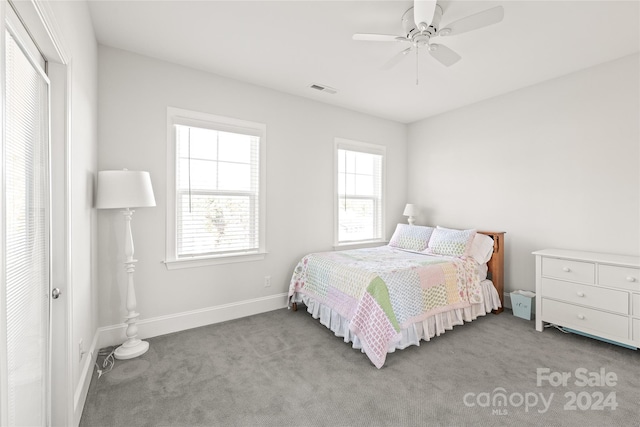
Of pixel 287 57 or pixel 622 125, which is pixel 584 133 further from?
pixel 287 57

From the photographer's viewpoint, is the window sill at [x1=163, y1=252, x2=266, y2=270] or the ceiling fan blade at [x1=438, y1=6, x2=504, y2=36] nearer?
the ceiling fan blade at [x1=438, y1=6, x2=504, y2=36]

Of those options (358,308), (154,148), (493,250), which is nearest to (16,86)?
(154,148)

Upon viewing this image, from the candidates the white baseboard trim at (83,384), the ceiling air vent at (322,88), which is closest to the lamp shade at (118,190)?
the white baseboard trim at (83,384)

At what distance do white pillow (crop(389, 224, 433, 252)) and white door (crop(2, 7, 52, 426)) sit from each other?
357cm

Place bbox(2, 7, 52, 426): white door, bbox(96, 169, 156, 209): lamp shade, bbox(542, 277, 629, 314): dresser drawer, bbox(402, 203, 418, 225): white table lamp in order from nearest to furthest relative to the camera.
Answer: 1. bbox(2, 7, 52, 426): white door
2. bbox(96, 169, 156, 209): lamp shade
3. bbox(542, 277, 629, 314): dresser drawer
4. bbox(402, 203, 418, 225): white table lamp

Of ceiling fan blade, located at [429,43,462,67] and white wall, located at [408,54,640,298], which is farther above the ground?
ceiling fan blade, located at [429,43,462,67]

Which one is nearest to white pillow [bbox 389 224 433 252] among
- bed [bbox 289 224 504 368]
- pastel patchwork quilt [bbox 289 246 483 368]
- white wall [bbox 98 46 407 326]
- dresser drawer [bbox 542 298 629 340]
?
bed [bbox 289 224 504 368]

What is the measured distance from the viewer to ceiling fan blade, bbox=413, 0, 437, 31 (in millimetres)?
1776

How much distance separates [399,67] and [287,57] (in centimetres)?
113

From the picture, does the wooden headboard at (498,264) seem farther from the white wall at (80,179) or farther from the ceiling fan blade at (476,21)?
the white wall at (80,179)

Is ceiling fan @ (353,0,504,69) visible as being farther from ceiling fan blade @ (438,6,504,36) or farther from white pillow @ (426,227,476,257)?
white pillow @ (426,227,476,257)

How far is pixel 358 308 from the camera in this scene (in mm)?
2496

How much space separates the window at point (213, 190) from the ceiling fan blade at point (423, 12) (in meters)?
2.03

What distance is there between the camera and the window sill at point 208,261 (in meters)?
2.95
